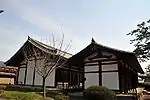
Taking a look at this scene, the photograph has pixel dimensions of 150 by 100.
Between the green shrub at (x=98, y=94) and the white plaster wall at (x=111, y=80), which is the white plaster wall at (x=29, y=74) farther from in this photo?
the green shrub at (x=98, y=94)

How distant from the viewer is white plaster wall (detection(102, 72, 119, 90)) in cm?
1688

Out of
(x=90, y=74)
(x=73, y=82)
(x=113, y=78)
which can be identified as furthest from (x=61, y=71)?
(x=113, y=78)

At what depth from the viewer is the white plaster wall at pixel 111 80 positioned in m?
16.9

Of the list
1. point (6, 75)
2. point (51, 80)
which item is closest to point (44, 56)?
point (51, 80)

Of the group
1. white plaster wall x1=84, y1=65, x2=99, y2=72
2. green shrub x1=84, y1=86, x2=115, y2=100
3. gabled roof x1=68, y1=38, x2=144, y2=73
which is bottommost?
green shrub x1=84, y1=86, x2=115, y2=100

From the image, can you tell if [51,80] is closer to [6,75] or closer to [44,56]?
[44,56]

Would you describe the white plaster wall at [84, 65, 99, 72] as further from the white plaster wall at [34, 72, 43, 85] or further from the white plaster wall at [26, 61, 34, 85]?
the white plaster wall at [26, 61, 34, 85]

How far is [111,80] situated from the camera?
17.1m

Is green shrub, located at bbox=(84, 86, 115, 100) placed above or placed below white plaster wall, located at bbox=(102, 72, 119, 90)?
below

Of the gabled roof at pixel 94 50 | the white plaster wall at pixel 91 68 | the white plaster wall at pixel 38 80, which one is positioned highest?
the gabled roof at pixel 94 50

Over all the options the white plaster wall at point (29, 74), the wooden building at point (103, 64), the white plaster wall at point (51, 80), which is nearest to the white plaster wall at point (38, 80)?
the white plaster wall at point (29, 74)

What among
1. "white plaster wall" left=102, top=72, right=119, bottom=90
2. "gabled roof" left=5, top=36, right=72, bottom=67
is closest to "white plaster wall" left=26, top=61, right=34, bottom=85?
"gabled roof" left=5, top=36, right=72, bottom=67

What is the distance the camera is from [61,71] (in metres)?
21.7

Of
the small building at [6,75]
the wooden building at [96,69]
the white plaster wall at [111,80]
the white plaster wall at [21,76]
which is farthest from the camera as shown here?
the small building at [6,75]
